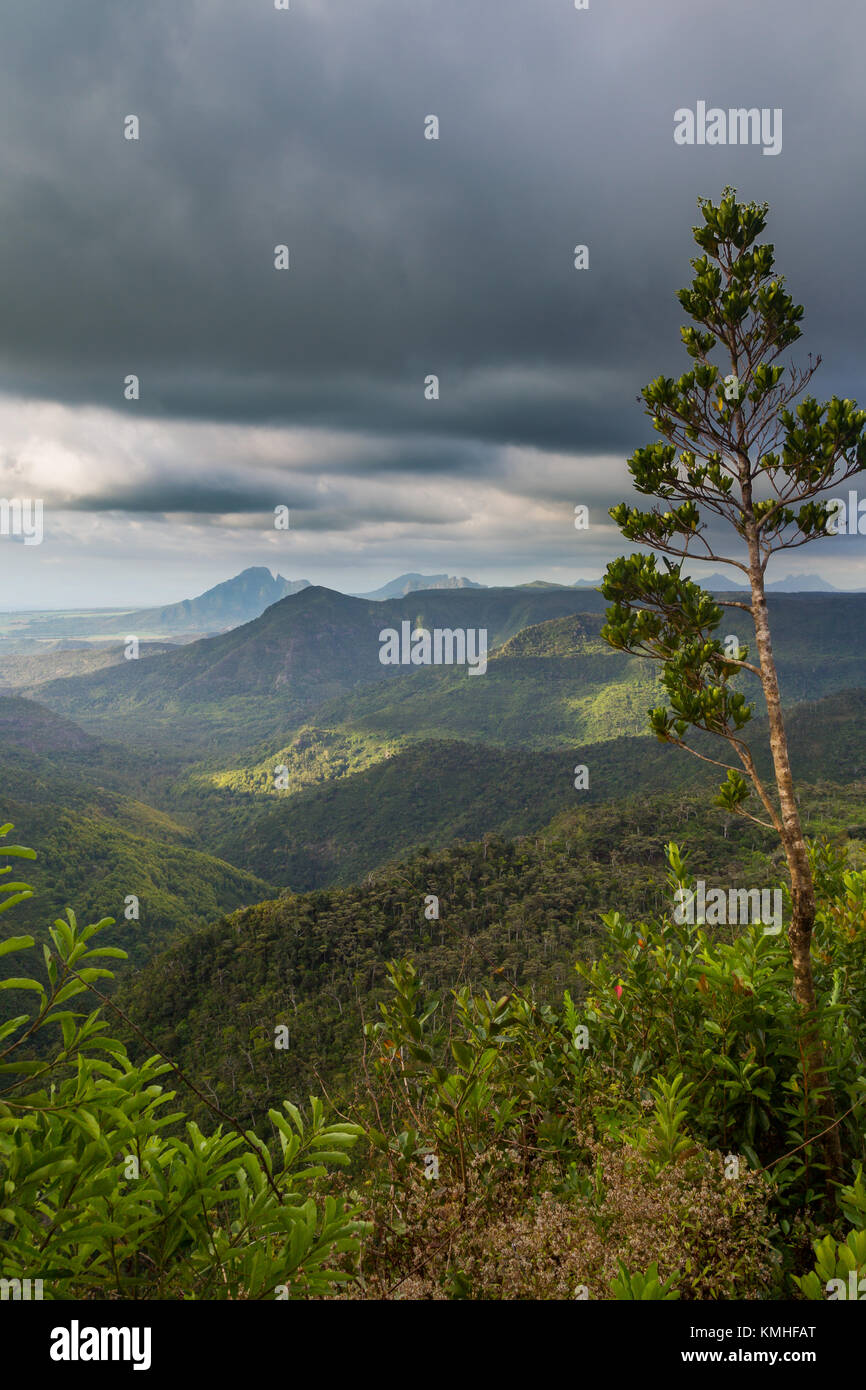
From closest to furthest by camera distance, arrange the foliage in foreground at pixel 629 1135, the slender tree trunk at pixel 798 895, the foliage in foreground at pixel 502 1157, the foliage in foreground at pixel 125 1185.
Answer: the foliage in foreground at pixel 125 1185, the foliage in foreground at pixel 502 1157, the foliage in foreground at pixel 629 1135, the slender tree trunk at pixel 798 895

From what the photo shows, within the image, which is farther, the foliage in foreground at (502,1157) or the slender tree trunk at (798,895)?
the slender tree trunk at (798,895)

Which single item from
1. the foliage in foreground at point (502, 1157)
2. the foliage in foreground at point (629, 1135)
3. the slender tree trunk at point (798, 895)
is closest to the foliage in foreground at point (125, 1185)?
the foliage in foreground at point (502, 1157)

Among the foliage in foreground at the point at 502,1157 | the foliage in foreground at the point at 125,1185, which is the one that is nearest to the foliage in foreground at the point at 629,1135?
the foliage in foreground at the point at 502,1157

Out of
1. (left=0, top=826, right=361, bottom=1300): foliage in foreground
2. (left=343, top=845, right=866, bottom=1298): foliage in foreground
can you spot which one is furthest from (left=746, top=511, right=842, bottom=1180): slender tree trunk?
(left=0, top=826, right=361, bottom=1300): foliage in foreground

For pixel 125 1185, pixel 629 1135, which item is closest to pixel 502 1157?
pixel 629 1135

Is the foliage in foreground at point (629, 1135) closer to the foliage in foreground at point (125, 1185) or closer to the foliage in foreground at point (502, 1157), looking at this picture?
the foliage in foreground at point (502, 1157)

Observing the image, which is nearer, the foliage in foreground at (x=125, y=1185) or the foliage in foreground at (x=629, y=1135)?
the foliage in foreground at (x=125, y=1185)

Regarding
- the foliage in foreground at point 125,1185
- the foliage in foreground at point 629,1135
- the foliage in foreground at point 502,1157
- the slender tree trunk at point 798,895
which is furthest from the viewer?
the slender tree trunk at point 798,895

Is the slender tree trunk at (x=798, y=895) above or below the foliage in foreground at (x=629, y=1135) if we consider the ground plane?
above

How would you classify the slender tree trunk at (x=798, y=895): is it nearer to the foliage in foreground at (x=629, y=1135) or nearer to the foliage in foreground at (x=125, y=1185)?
the foliage in foreground at (x=629, y=1135)
